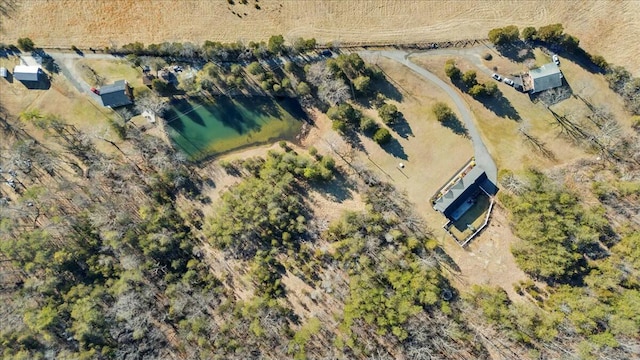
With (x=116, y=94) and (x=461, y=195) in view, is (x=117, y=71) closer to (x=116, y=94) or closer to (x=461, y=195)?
(x=116, y=94)

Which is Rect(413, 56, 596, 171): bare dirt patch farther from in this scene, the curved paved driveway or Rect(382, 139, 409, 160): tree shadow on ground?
Rect(382, 139, 409, 160): tree shadow on ground

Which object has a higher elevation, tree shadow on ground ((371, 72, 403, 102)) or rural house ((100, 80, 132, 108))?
tree shadow on ground ((371, 72, 403, 102))

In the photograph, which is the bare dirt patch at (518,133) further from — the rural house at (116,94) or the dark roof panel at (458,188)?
the rural house at (116,94)

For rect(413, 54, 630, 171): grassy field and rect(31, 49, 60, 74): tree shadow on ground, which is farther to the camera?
rect(31, 49, 60, 74): tree shadow on ground

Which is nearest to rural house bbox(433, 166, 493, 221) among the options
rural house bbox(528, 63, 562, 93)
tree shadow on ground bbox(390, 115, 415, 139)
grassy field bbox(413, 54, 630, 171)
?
grassy field bbox(413, 54, 630, 171)

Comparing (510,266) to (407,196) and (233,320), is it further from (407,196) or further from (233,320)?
(233,320)

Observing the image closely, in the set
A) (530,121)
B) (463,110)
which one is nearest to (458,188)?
(463,110)

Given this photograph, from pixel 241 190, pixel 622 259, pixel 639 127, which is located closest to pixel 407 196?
pixel 241 190
